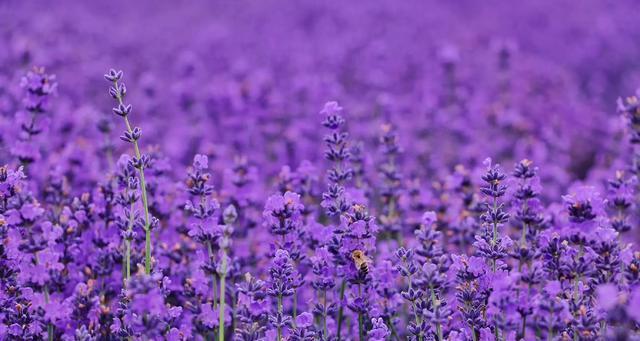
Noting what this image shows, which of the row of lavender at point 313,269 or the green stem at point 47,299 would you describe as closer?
the row of lavender at point 313,269

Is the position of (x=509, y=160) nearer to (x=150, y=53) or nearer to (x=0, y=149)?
(x=0, y=149)

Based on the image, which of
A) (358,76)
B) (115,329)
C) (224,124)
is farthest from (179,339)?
(358,76)

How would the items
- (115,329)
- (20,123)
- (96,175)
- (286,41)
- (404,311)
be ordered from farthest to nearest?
(286,41) → (96,175) → (20,123) → (404,311) → (115,329)

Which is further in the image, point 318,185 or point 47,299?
point 318,185

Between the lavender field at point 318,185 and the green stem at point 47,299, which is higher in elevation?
the lavender field at point 318,185

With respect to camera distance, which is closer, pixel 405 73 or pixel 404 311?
pixel 404 311

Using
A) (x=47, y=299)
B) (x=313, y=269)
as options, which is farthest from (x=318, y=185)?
(x=47, y=299)

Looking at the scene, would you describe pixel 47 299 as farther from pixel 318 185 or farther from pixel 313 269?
pixel 318 185

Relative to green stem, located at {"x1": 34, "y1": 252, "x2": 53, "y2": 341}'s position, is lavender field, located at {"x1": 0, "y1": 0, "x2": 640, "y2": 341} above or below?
above
